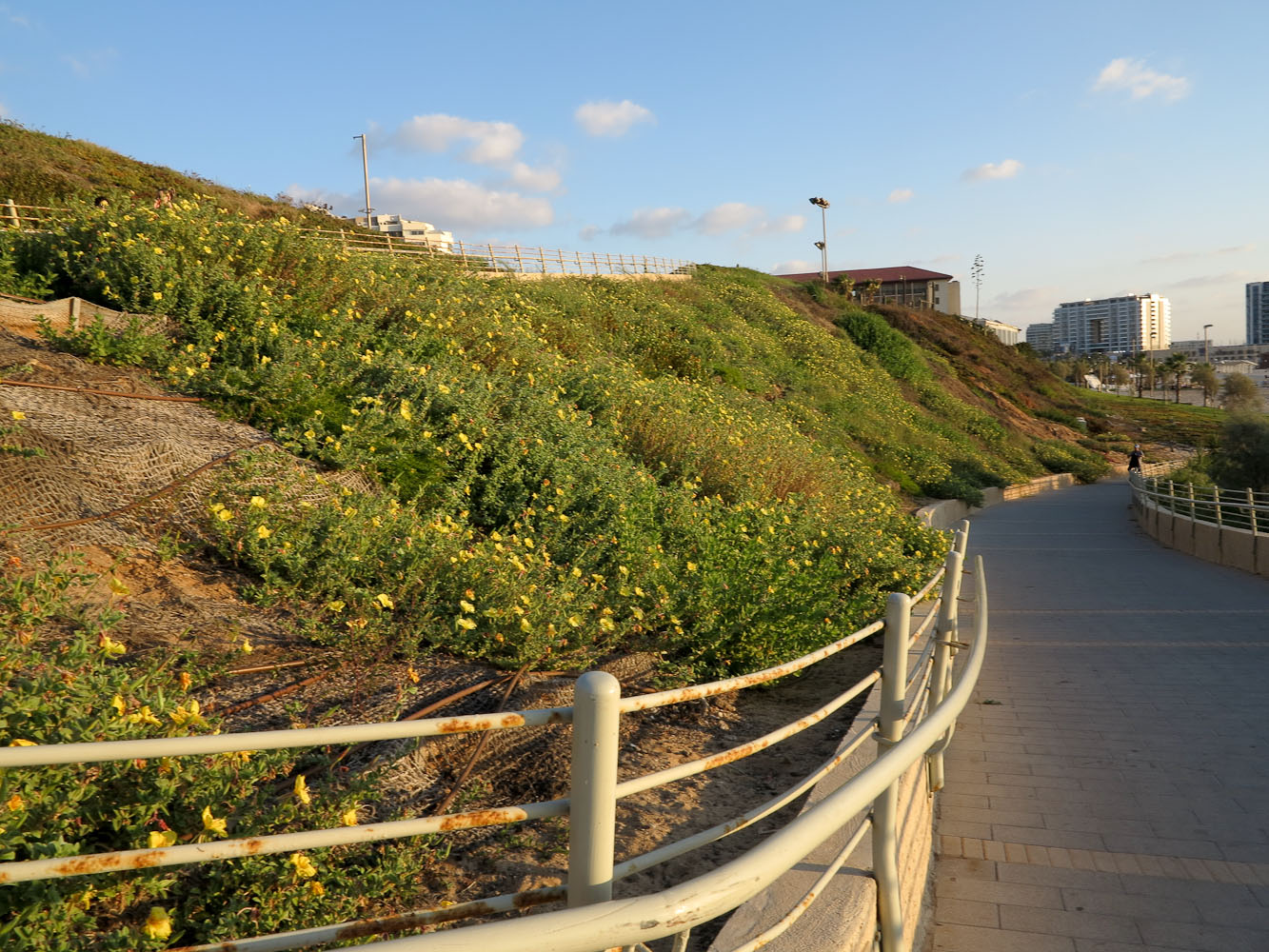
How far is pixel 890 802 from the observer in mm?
2957

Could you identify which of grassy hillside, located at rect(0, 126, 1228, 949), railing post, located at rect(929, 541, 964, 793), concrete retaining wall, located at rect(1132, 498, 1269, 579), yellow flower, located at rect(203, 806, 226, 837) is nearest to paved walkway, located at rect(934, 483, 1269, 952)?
railing post, located at rect(929, 541, 964, 793)

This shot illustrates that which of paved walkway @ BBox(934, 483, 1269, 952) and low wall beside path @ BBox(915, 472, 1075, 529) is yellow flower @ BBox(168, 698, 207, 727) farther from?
low wall beside path @ BBox(915, 472, 1075, 529)

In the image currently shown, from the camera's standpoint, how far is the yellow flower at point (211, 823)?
2354 mm

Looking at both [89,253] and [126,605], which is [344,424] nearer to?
[126,605]

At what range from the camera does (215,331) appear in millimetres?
7156

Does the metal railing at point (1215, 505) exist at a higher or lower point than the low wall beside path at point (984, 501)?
higher

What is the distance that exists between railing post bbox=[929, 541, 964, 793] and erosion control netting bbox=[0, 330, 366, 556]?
378cm

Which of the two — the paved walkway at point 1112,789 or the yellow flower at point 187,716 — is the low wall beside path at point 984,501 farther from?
the yellow flower at point 187,716

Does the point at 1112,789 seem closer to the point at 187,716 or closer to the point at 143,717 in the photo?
the point at 187,716

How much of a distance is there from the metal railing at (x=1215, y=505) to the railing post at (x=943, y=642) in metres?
12.2


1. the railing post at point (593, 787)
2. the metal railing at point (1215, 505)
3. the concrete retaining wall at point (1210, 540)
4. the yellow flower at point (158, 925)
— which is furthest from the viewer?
the metal railing at point (1215, 505)

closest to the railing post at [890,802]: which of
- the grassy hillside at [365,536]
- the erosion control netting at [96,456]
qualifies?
the grassy hillside at [365,536]

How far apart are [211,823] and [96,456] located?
3.36m

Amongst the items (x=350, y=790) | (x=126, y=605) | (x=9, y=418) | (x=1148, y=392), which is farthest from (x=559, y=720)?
(x=1148, y=392)
